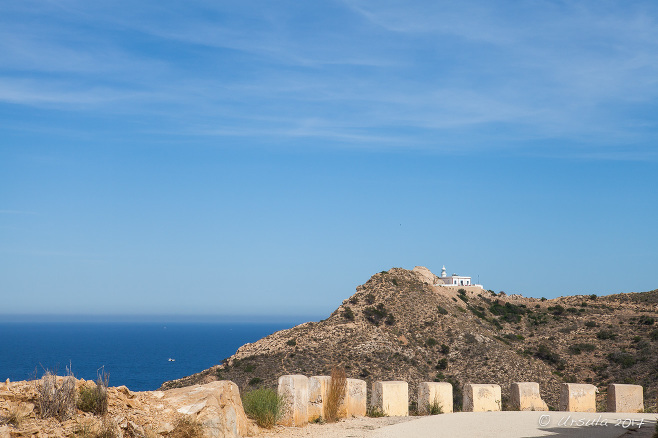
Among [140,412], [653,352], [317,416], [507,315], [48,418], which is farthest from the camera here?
[507,315]

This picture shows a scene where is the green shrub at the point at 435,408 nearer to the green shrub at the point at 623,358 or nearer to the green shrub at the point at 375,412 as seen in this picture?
the green shrub at the point at 375,412

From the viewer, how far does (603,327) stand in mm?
64000

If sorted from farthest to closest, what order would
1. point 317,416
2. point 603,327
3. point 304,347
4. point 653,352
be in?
point 603,327 → point 304,347 → point 653,352 → point 317,416

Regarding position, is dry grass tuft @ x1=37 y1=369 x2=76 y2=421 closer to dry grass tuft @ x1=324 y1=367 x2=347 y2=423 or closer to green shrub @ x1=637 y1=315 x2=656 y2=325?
dry grass tuft @ x1=324 y1=367 x2=347 y2=423

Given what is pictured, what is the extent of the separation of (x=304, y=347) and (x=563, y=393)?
42.6 meters

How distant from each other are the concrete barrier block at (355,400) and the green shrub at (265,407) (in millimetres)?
2067

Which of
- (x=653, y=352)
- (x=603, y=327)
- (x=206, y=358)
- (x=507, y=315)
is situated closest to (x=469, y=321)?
(x=507, y=315)

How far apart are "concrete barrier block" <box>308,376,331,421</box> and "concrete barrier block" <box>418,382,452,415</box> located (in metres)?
2.58

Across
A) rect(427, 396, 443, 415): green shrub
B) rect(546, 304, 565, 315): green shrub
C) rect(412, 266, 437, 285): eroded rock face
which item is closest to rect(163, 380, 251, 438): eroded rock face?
rect(427, 396, 443, 415): green shrub

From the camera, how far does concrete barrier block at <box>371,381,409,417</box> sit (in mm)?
16141

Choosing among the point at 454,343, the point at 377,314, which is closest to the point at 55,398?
the point at 454,343

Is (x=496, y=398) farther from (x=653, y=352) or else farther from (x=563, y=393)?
(x=653, y=352)

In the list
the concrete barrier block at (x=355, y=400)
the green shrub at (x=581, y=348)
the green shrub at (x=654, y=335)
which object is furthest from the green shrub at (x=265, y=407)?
the green shrub at (x=654, y=335)

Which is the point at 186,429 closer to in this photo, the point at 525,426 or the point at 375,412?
the point at 375,412
